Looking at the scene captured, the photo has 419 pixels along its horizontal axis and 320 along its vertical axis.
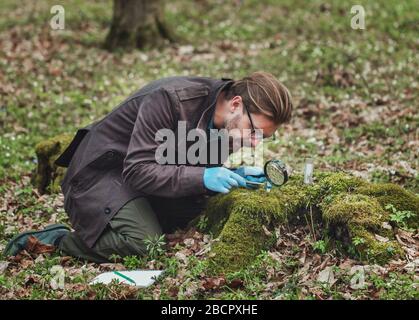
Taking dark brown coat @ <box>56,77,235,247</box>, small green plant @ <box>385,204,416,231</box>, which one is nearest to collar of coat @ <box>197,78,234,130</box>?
dark brown coat @ <box>56,77,235,247</box>

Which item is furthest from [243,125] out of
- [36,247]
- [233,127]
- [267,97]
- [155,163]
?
[36,247]

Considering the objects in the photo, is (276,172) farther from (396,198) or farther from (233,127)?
(396,198)

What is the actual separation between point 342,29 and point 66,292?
34.0 ft

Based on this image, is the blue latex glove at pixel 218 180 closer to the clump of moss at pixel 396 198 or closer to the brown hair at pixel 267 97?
the brown hair at pixel 267 97

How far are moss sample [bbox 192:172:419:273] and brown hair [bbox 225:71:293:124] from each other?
684 mm

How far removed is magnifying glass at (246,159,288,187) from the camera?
5.20m

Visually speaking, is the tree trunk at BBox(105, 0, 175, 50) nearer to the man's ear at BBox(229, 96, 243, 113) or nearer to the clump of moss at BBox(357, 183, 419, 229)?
the man's ear at BBox(229, 96, 243, 113)

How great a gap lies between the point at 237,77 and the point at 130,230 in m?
6.55

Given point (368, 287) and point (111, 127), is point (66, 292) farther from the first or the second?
point (368, 287)

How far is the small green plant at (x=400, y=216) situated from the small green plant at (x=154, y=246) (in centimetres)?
191

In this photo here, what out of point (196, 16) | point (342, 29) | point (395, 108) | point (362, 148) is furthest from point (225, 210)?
point (196, 16)

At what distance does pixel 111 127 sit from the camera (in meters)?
5.71

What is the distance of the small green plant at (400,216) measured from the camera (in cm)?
523

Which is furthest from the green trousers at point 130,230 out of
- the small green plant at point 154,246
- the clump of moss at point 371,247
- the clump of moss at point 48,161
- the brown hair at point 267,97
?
the clump of moss at point 48,161
